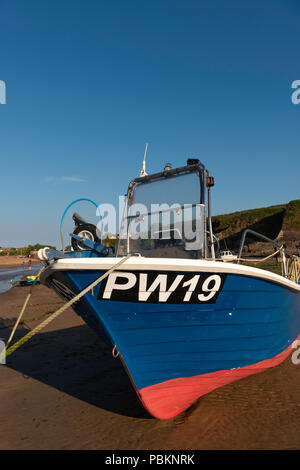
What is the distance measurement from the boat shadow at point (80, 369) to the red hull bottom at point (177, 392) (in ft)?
1.29

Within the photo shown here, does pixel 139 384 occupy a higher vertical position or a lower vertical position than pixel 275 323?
lower

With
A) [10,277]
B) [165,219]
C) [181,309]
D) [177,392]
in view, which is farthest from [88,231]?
[10,277]

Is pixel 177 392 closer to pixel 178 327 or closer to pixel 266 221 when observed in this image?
pixel 178 327

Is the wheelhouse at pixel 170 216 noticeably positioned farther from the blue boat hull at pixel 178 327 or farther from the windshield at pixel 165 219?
the blue boat hull at pixel 178 327

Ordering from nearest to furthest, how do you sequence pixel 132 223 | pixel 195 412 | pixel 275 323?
pixel 195 412 < pixel 275 323 < pixel 132 223

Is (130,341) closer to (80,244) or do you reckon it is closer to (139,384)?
(139,384)

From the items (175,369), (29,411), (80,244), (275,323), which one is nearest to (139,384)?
(175,369)

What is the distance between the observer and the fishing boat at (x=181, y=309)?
3186 mm

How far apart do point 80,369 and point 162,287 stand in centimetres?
325

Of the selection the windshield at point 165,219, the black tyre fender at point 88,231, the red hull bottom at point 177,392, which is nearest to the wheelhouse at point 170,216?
the windshield at point 165,219

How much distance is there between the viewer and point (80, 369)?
5.59 meters

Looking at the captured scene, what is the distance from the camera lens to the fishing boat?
3186mm
